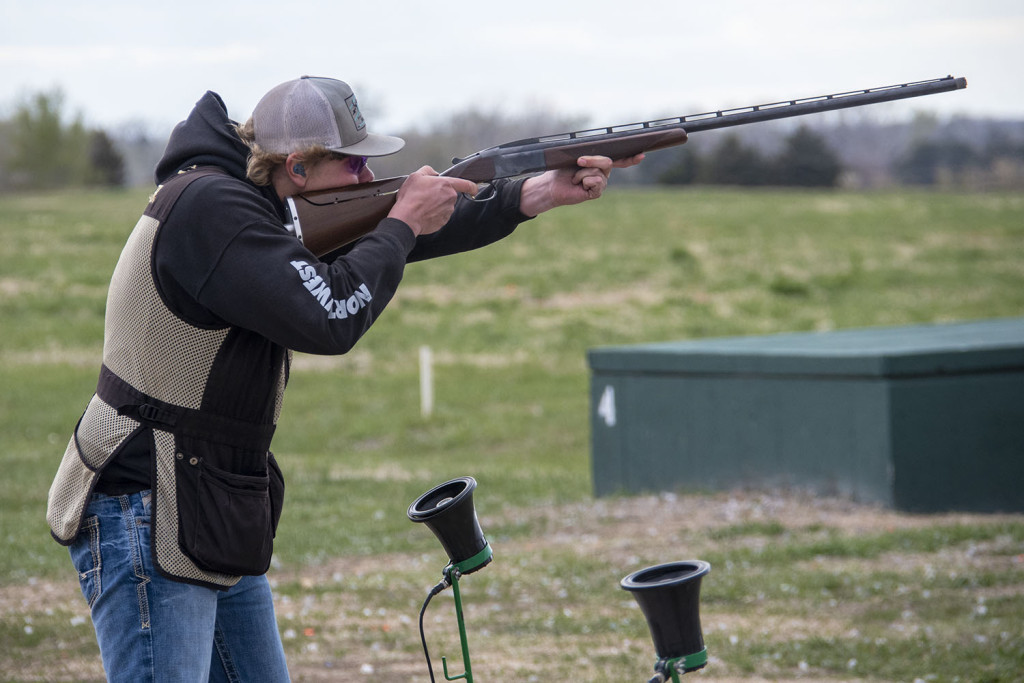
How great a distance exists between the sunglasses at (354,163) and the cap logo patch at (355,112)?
87 mm

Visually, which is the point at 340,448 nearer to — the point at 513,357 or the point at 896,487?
the point at 513,357

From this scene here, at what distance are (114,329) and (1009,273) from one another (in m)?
29.5

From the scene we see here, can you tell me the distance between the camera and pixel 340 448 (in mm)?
16281

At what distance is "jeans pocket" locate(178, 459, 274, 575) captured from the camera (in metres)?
2.82

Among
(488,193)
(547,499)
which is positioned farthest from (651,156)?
(488,193)

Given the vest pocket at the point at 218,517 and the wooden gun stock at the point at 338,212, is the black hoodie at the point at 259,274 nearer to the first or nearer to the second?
the wooden gun stock at the point at 338,212

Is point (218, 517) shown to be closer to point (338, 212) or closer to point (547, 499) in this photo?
point (338, 212)

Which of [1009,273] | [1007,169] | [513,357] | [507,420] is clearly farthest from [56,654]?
[1007,169]

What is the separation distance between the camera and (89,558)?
289cm

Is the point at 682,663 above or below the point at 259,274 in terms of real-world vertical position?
below

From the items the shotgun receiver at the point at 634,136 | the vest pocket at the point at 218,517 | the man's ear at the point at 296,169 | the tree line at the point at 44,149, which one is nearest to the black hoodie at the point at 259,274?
the man's ear at the point at 296,169

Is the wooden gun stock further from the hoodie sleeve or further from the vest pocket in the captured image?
the vest pocket

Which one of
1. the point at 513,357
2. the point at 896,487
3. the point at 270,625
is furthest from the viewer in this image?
the point at 513,357

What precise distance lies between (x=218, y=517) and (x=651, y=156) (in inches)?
2584
